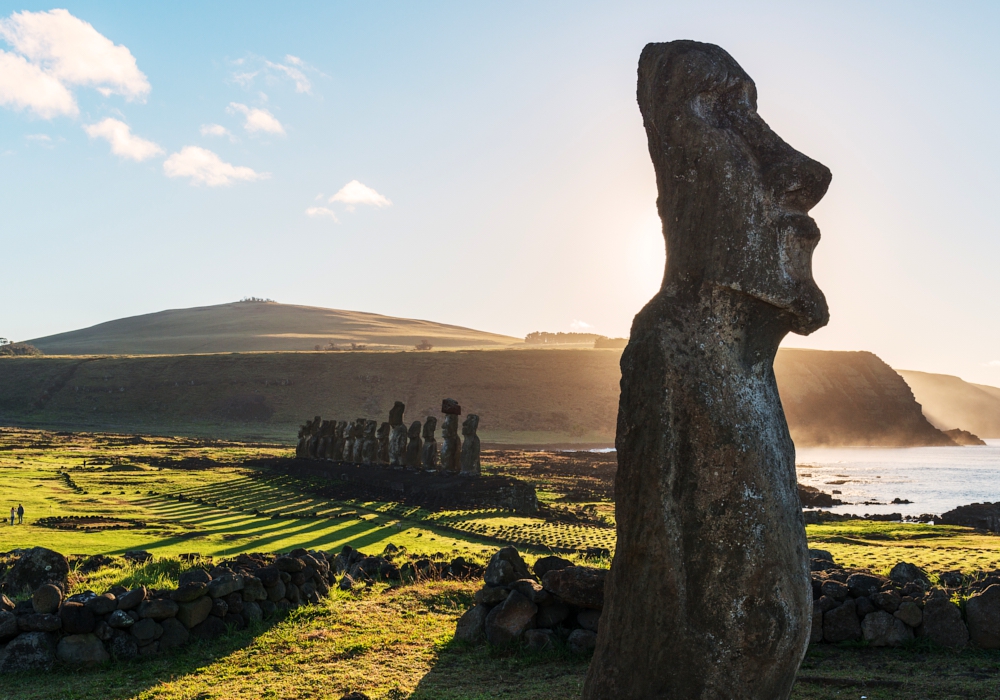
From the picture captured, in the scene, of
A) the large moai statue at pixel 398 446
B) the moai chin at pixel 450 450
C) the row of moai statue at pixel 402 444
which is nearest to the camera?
the row of moai statue at pixel 402 444

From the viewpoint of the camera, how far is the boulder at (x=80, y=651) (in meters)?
8.58

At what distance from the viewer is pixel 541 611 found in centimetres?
911

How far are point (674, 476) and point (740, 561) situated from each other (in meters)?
0.64

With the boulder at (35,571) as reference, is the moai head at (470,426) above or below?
above

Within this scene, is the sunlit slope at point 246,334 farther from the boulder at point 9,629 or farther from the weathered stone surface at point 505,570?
the boulder at point 9,629

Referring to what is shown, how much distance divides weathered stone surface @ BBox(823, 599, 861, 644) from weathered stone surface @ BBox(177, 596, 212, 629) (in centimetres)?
692

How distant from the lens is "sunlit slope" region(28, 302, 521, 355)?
144500mm

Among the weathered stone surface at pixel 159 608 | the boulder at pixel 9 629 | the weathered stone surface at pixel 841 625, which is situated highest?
the weathered stone surface at pixel 841 625

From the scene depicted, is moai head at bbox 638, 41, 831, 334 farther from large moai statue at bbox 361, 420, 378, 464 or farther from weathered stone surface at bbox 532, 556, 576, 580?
large moai statue at bbox 361, 420, 378, 464

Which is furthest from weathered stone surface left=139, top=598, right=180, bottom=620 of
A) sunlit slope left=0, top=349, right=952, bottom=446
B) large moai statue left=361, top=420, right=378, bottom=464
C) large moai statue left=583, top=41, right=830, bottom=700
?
sunlit slope left=0, top=349, right=952, bottom=446

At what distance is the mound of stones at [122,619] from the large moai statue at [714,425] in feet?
18.8

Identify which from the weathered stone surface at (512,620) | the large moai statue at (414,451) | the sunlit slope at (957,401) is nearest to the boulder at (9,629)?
the weathered stone surface at (512,620)

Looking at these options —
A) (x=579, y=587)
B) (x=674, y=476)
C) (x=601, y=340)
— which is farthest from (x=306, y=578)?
(x=601, y=340)

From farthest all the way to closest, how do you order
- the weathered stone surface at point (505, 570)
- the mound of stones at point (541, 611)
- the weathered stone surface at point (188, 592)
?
1. the weathered stone surface at point (505, 570)
2. the weathered stone surface at point (188, 592)
3. the mound of stones at point (541, 611)
